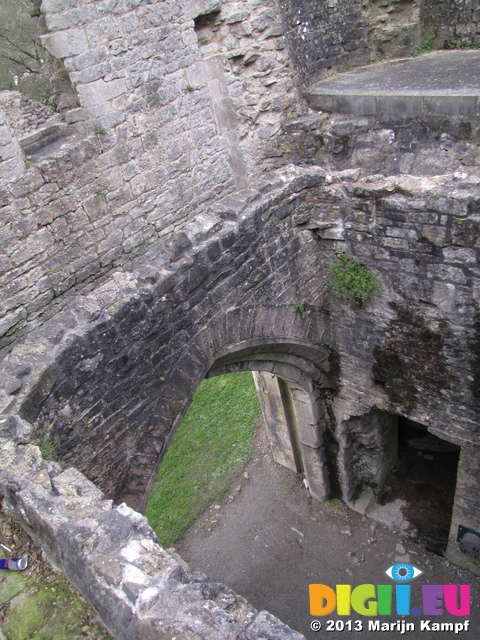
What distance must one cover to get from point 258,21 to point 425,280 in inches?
121

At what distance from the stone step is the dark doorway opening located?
4641 millimetres

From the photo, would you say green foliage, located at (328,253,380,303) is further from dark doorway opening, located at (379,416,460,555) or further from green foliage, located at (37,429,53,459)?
dark doorway opening, located at (379,416,460,555)

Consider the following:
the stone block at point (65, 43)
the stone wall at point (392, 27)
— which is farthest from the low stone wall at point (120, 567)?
the stone wall at point (392, 27)

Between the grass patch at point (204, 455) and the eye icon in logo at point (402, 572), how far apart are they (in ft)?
8.36

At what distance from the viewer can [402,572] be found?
6.13 m

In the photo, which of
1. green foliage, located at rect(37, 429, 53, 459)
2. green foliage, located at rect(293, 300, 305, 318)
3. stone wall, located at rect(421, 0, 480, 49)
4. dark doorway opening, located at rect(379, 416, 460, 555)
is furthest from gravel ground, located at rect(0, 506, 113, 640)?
stone wall, located at rect(421, 0, 480, 49)

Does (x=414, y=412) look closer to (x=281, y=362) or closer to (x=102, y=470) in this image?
(x=281, y=362)

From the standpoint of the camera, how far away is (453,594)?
5832mm

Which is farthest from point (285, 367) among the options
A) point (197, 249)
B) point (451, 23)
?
point (451, 23)

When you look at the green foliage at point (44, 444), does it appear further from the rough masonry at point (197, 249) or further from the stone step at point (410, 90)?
the stone step at point (410, 90)

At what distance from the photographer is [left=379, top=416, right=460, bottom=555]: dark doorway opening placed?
6430 millimetres

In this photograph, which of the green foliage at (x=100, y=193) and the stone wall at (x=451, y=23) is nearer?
the green foliage at (x=100, y=193)

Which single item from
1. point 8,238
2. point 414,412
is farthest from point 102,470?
point 414,412

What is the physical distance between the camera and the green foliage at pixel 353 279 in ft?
15.9
